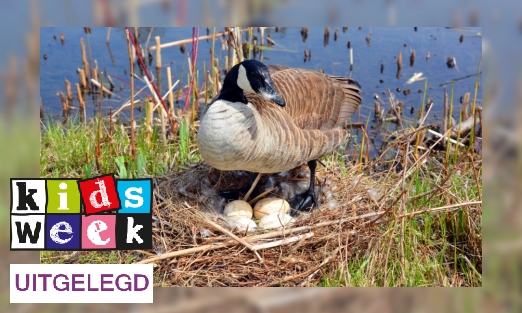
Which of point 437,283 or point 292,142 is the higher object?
point 292,142

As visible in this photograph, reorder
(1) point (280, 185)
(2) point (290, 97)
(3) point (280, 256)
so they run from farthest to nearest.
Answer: (1) point (280, 185) → (2) point (290, 97) → (3) point (280, 256)

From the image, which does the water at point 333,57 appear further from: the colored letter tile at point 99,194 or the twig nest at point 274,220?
the twig nest at point 274,220

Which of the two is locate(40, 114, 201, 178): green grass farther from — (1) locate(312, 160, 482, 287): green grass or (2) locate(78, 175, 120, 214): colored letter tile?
(1) locate(312, 160, 482, 287): green grass

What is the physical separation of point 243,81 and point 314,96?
0.48 metres

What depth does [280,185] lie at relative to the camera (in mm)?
2375

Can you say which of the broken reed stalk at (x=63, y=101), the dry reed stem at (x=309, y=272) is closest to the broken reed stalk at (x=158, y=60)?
the broken reed stalk at (x=63, y=101)

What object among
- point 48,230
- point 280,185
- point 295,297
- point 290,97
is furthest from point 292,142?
point 48,230

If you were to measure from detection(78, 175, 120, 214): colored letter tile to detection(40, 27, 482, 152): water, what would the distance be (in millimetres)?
451

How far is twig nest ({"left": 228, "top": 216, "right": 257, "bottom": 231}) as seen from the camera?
2.01 metres

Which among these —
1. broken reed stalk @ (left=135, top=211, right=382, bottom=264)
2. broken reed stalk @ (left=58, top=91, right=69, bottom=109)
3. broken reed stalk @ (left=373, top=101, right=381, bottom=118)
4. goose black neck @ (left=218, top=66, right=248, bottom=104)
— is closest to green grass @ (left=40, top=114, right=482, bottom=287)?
broken reed stalk @ (left=135, top=211, right=382, bottom=264)
